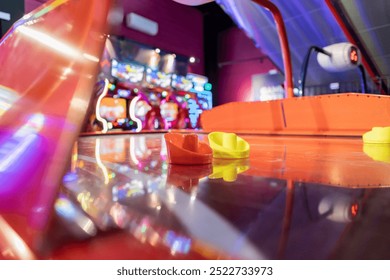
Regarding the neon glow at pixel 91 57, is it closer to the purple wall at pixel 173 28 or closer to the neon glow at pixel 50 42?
the neon glow at pixel 50 42

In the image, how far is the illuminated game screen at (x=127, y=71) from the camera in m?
4.76

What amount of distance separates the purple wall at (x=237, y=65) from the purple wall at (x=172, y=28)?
28.7 inches

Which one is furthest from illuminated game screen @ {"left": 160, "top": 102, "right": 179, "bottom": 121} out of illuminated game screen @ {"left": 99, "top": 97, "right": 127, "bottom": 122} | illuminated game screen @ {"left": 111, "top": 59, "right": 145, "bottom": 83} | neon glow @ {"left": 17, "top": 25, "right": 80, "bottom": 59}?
neon glow @ {"left": 17, "top": 25, "right": 80, "bottom": 59}

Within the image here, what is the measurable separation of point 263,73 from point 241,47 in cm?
95

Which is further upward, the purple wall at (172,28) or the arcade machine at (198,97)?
the purple wall at (172,28)

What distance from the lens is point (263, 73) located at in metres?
7.09

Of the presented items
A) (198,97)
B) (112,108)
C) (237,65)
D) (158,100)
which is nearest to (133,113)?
(112,108)

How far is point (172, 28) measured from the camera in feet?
21.3

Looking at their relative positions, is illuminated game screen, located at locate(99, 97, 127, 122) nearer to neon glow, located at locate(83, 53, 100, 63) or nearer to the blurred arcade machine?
the blurred arcade machine

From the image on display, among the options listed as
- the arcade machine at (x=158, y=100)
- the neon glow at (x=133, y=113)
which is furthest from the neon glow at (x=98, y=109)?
the arcade machine at (x=158, y=100)

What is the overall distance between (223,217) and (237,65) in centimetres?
746
